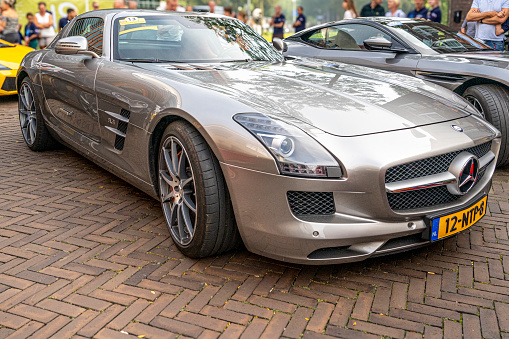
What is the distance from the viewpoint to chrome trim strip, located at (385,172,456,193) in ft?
8.23

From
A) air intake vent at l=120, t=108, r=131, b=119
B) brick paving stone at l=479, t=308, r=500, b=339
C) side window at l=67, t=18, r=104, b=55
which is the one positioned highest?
side window at l=67, t=18, r=104, b=55

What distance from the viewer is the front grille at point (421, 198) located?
2561mm

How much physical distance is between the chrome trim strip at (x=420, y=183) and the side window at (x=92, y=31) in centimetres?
252

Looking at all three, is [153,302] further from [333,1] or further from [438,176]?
[333,1]

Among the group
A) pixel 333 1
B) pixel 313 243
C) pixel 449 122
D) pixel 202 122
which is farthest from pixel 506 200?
pixel 333 1

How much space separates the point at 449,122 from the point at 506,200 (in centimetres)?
147

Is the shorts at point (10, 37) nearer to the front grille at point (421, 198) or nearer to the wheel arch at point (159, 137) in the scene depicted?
the wheel arch at point (159, 137)

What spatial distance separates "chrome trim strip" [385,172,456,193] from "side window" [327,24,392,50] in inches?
142

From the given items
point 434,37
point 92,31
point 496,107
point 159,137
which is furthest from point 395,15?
point 159,137

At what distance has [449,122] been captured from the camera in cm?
295

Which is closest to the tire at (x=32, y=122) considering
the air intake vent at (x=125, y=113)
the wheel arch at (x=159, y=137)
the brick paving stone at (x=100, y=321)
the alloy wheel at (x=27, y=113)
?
the alloy wheel at (x=27, y=113)

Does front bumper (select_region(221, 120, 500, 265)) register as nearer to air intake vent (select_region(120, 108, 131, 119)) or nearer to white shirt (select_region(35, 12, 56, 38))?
air intake vent (select_region(120, 108, 131, 119))

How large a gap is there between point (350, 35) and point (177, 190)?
13.7 ft

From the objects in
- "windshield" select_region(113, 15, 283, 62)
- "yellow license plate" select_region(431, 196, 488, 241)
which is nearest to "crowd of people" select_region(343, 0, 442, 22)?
"windshield" select_region(113, 15, 283, 62)
